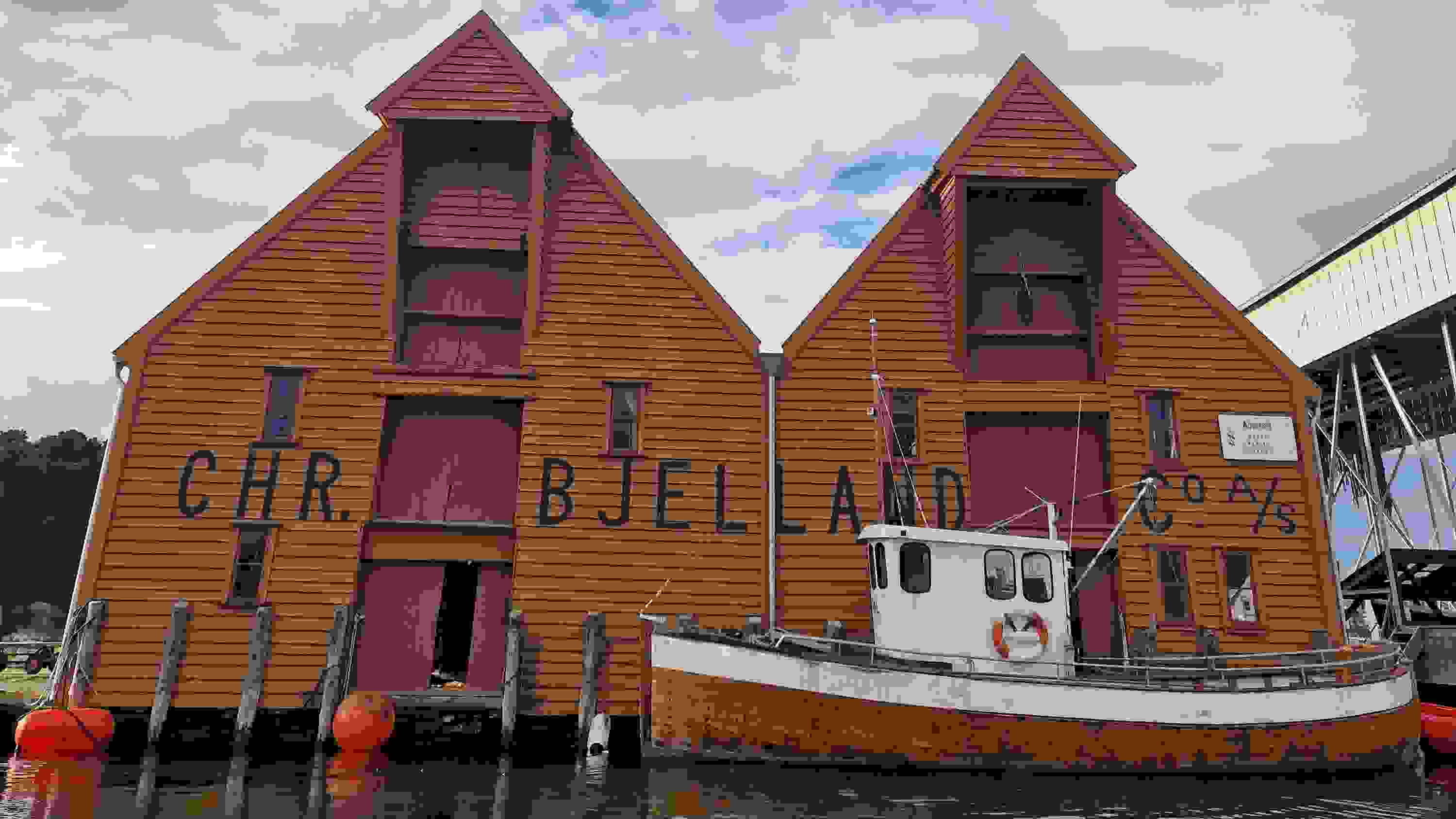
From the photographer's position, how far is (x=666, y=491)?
17703 millimetres

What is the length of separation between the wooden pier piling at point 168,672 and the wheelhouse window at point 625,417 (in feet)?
28.4

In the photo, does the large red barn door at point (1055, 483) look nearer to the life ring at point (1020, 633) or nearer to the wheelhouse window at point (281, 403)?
the life ring at point (1020, 633)

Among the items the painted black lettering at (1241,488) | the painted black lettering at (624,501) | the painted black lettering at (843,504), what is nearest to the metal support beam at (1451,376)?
the painted black lettering at (1241,488)

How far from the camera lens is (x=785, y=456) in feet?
59.7

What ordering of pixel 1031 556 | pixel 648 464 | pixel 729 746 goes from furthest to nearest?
pixel 648 464 → pixel 1031 556 → pixel 729 746

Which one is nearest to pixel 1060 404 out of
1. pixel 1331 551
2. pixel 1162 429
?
pixel 1162 429

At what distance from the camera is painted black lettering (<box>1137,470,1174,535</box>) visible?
18.3 meters

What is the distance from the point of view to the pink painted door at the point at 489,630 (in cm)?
1703

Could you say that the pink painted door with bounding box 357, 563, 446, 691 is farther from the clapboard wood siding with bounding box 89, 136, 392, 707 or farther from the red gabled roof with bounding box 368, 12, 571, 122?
the red gabled roof with bounding box 368, 12, 571, 122

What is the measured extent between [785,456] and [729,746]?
6556 mm

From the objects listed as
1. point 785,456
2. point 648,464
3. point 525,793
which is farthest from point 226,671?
point 785,456

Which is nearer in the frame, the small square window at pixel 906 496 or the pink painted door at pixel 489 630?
the pink painted door at pixel 489 630

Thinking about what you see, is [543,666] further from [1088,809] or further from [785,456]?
[1088,809]

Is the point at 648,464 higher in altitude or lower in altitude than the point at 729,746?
higher
